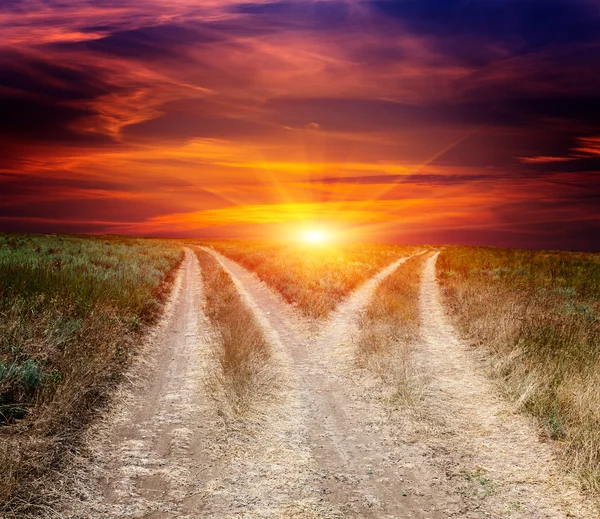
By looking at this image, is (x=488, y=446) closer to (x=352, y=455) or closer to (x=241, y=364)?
(x=352, y=455)

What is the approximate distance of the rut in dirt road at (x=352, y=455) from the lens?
18.2 feet

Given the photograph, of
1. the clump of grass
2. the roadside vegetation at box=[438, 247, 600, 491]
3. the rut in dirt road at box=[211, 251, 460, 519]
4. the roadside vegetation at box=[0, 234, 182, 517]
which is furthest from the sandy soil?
the roadside vegetation at box=[0, 234, 182, 517]

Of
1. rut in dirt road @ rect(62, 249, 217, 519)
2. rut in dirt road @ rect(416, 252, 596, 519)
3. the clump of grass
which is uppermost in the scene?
the clump of grass

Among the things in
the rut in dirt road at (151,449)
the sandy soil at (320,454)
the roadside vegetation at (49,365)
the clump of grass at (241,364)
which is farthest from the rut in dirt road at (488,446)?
the roadside vegetation at (49,365)

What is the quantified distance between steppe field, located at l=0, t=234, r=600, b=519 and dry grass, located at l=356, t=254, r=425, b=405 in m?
0.07

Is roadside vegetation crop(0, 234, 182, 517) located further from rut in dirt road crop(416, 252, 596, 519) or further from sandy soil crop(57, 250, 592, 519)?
rut in dirt road crop(416, 252, 596, 519)

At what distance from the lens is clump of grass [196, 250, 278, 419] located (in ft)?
27.7

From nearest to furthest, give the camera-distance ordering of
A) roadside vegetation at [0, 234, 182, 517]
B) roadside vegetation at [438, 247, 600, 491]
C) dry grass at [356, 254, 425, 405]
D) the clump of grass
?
roadside vegetation at [0, 234, 182, 517] → roadside vegetation at [438, 247, 600, 491] → the clump of grass → dry grass at [356, 254, 425, 405]

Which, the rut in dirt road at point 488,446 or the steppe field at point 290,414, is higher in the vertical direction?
the steppe field at point 290,414

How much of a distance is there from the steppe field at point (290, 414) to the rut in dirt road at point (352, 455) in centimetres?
3

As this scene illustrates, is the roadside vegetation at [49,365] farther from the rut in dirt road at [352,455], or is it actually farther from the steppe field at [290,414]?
the rut in dirt road at [352,455]

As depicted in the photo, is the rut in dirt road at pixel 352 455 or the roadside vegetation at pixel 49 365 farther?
the roadside vegetation at pixel 49 365

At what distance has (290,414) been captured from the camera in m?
8.15

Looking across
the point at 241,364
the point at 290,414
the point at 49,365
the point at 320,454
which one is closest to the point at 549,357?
the point at 290,414
